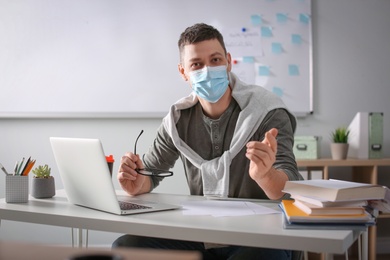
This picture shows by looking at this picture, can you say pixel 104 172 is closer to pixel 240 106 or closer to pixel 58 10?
pixel 240 106

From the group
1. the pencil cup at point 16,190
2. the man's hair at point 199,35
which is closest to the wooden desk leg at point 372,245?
the man's hair at point 199,35

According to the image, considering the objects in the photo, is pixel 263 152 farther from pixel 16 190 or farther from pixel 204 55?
pixel 16 190

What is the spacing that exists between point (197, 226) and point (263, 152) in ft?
1.02

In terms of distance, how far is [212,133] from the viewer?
73.2 inches

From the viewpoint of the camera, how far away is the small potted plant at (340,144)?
9.66ft

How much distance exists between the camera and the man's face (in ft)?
6.06

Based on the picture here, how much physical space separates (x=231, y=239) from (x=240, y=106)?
82cm

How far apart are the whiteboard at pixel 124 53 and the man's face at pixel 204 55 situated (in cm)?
130

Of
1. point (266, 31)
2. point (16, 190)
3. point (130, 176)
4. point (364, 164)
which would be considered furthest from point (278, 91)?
point (16, 190)

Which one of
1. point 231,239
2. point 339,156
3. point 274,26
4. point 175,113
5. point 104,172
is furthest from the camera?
point 274,26

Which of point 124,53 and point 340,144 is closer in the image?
point 340,144

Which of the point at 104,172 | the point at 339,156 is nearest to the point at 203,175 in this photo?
the point at 104,172

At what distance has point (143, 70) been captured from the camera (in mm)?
3225

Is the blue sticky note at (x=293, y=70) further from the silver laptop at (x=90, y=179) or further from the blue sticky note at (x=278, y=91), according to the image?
the silver laptop at (x=90, y=179)
